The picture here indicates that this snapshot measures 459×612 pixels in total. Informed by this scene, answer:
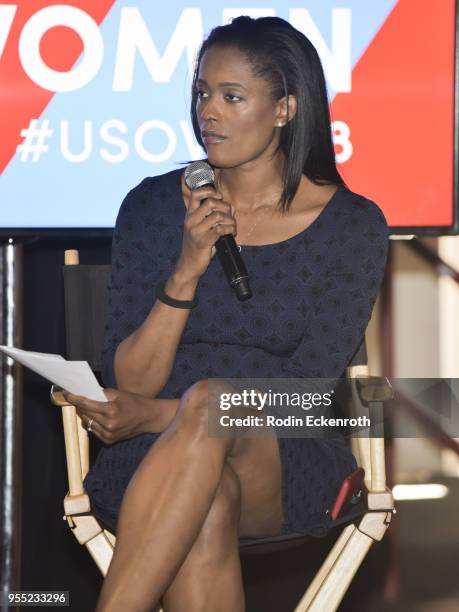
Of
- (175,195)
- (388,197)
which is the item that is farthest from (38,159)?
(388,197)

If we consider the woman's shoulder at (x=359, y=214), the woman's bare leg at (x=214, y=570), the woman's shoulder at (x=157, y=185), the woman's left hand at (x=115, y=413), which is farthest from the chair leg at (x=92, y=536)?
the woman's shoulder at (x=359, y=214)

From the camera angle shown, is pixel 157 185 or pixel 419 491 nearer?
pixel 157 185

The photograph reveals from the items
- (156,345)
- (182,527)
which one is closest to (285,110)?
(156,345)

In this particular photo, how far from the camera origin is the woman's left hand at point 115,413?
1877mm

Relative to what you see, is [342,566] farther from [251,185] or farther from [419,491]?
[419,491]

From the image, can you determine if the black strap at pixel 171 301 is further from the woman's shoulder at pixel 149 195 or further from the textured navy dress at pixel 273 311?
the woman's shoulder at pixel 149 195

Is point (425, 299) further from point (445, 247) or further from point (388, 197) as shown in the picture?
point (388, 197)

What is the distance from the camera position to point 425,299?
16.1 feet

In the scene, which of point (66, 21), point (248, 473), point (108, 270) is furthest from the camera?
point (66, 21)

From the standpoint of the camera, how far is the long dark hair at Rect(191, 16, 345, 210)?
2.05 metres

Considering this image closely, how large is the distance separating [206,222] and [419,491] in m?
2.96

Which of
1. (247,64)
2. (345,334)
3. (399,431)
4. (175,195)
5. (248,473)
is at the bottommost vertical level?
(399,431)

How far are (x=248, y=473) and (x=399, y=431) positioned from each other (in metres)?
3.02

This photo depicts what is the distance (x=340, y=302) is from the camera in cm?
204
